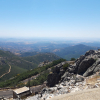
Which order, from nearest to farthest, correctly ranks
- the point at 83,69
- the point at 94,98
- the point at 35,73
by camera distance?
the point at 94,98, the point at 83,69, the point at 35,73

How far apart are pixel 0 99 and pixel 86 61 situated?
30.0m

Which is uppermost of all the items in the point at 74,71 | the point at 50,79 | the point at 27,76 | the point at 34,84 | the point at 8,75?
the point at 74,71

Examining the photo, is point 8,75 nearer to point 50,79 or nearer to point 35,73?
point 35,73

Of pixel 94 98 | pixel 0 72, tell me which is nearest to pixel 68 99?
pixel 94 98

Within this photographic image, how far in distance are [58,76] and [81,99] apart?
35.0 metres

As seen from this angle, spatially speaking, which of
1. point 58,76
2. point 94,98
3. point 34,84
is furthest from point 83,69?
point 34,84

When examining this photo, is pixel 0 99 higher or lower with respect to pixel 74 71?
lower

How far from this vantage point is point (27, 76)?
86.2 m

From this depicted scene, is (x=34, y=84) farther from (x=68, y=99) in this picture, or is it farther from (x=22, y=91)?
(x=68, y=99)

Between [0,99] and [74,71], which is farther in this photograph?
[74,71]

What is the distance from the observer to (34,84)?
5625 cm

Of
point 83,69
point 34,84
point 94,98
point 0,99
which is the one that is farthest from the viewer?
point 34,84

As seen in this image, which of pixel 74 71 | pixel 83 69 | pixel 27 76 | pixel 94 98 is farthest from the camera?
pixel 27 76

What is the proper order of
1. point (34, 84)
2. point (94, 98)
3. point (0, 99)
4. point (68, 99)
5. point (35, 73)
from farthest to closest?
point (35, 73) → point (34, 84) → point (0, 99) → point (68, 99) → point (94, 98)
